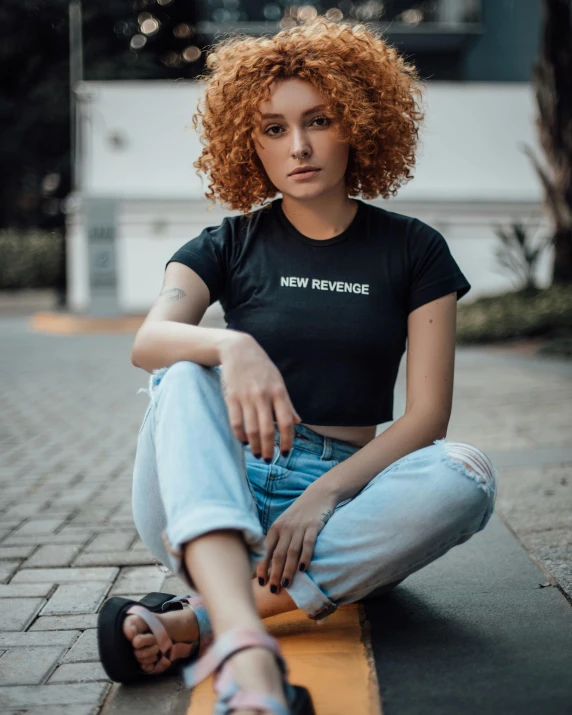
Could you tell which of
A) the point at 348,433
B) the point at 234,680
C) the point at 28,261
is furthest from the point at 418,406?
the point at 28,261

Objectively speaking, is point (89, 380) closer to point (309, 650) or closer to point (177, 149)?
point (309, 650)

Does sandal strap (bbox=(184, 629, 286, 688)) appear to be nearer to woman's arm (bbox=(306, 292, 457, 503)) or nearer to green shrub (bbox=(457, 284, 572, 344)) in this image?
woman's arm (bbox=(306, 292, 457, 503))

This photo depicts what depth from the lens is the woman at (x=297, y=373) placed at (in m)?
1.82

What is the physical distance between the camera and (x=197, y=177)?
827 inches

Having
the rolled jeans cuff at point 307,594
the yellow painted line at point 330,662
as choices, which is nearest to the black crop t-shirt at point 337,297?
the rolled jeans cuff at point 307,594

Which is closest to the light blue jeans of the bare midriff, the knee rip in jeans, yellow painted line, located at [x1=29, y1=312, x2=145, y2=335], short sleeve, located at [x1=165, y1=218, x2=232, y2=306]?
the knee rip in jeans

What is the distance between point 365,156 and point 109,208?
14143 millimetres

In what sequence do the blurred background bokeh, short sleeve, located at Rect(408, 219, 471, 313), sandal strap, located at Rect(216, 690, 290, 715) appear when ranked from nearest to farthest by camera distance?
sandal strap, located at Rect(216, 690, 290, 715)
short sleeve, located at Rect(408, 219, 471, 313)
the blurred background bokeh

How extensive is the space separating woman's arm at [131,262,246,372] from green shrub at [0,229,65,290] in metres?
25.6

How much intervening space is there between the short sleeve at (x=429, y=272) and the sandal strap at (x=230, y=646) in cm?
107

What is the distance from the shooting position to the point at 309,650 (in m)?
2.27

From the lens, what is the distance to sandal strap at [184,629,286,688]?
1.55 meters

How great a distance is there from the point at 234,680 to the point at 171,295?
108 cm

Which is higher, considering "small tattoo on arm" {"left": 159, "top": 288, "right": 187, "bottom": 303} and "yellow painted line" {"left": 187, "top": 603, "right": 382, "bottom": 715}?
"small tattoo on arm" {"left": 159, "top": 288, "right": 187, "bottom": 303}
